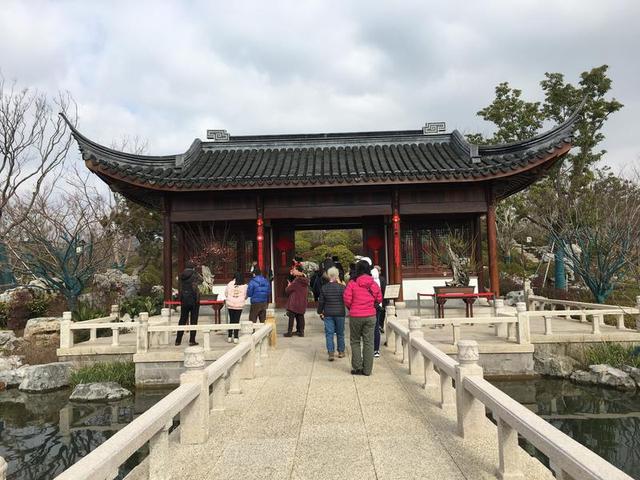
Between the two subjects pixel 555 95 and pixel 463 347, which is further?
pixel 555 95

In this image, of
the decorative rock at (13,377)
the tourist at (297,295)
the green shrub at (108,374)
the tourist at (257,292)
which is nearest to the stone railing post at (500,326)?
the tourist at (297,295)

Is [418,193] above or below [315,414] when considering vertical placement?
above

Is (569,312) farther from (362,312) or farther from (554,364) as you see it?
(362,312)

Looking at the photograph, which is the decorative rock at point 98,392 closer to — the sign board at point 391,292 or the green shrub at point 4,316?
the sign board at point 391,292

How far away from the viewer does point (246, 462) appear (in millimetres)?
3340

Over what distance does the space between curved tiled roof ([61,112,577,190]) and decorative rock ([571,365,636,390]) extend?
4.91 metres

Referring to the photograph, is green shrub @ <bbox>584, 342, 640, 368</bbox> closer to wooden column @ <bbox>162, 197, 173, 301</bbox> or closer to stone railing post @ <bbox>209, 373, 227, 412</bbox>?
stone railing post @ <bbox>209, 373, 227, 412</bbox>

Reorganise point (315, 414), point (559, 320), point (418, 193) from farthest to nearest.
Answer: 1. point (418, 193)
2. point (559, 320)
3. point (315, 414)

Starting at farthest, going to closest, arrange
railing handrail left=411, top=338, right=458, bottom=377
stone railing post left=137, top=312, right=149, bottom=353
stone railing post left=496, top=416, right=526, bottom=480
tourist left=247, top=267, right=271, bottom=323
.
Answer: tourist left=247, top=267, right=271, bottom=323
stone railing post left=137, top=312, right=149, bottom=353
railing handrail left=411, top=338, right=458, bottom=377
stone railing post left=496, top=416, right=526, bottom=480

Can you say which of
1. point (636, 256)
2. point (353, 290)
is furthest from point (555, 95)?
point (353, 290)

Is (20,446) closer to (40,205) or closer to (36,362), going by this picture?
(36,362)

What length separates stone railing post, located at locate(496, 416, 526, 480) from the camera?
291 centimetres

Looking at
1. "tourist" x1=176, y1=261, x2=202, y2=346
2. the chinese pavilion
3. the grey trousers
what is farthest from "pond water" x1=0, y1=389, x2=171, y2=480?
the chinese pavilion

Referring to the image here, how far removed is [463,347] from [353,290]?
2.18 metres
